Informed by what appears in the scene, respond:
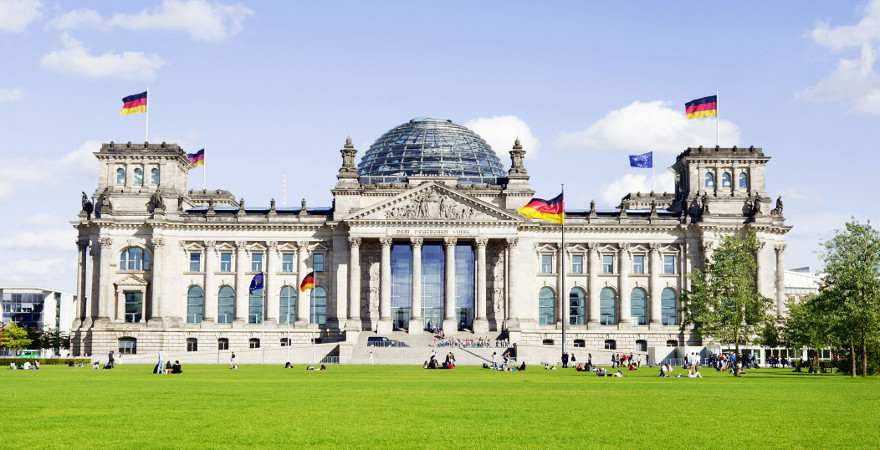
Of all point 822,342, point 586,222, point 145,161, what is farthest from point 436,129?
point 822,342

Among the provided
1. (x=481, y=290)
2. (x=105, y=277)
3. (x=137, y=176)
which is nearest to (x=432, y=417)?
(x=481, y=290)

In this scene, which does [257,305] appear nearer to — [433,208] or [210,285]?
[210,285]

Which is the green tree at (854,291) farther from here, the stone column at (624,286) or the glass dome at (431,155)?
the glass dome at (431,155)

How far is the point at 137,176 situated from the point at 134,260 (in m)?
10.1

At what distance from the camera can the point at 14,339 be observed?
503ft

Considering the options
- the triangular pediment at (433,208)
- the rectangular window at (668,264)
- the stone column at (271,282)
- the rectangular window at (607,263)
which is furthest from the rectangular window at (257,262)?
the rectangular window at (668,264)

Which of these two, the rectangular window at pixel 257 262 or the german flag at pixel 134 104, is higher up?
the german flag at pixel 134 104

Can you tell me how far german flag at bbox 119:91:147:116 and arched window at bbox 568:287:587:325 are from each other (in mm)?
54076

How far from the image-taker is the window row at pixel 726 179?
432 ft

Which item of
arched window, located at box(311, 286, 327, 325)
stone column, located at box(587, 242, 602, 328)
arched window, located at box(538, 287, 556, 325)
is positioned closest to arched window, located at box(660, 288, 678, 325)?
stone column, located at box(587, 242, 602, 328)

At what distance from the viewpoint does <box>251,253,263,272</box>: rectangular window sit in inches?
5128

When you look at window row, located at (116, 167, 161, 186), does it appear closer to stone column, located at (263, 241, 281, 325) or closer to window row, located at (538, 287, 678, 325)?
stone column, located at (263, 241, 281, 325)

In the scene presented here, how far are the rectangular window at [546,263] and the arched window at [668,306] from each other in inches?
540

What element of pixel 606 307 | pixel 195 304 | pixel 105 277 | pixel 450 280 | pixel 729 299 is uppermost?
pixel 105 277
